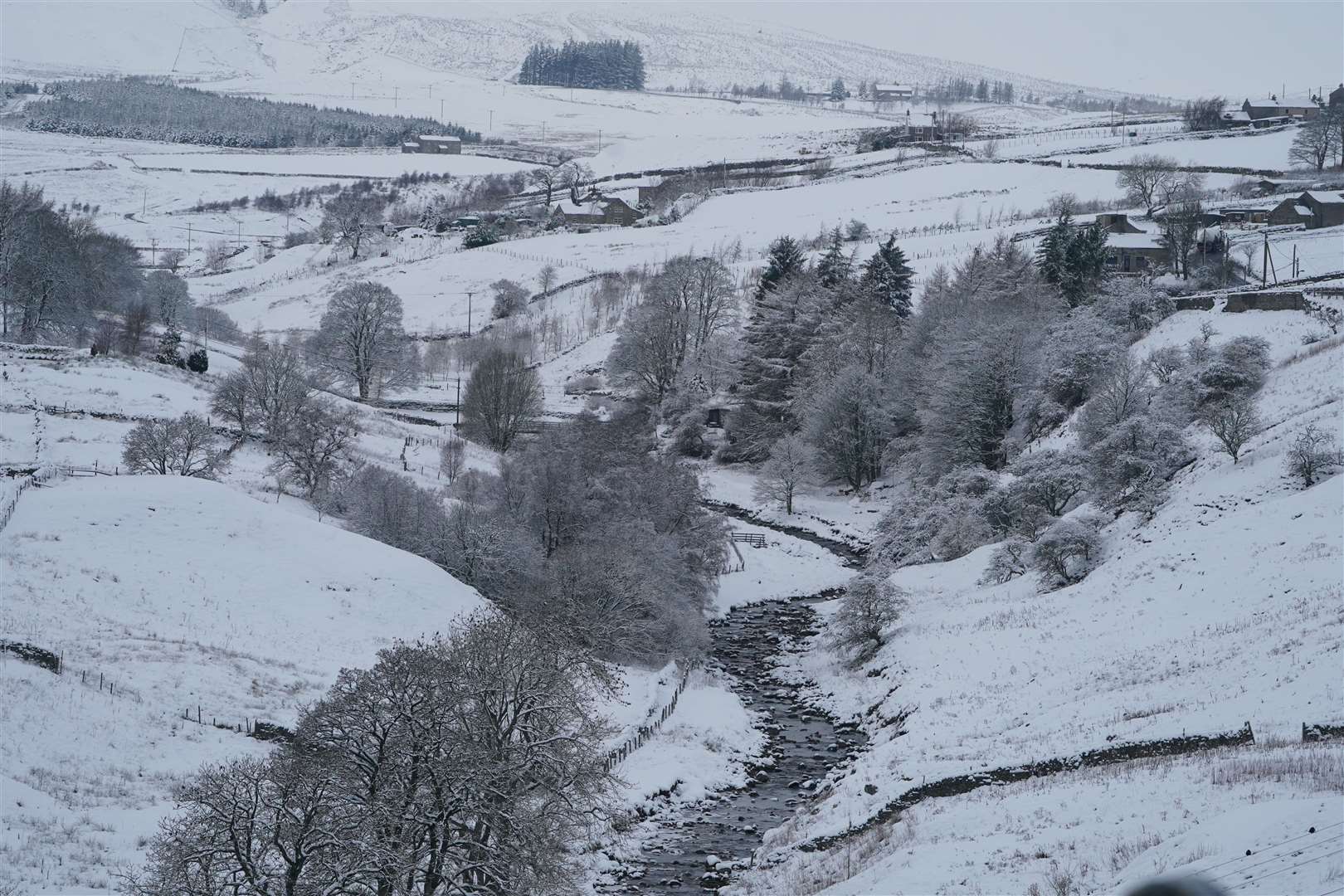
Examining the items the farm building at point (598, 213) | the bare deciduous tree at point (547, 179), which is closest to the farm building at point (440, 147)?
the bare deciduous tree at point (547, 179)

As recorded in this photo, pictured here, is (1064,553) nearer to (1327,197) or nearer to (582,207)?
(1327,197)

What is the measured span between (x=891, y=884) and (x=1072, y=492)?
2696cm

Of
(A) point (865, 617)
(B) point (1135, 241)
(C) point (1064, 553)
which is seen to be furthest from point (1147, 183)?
(A) point (865, 617)

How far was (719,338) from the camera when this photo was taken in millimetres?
75125

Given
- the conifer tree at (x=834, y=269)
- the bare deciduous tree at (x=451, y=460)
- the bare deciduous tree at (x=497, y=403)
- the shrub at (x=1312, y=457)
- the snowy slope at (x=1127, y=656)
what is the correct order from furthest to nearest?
the conifer tree at (x=834, y=269)
the bare deciduous tree at (x=497, y=403)
the bare deciduous tree at (x=451, y=460)
the shrub at (x=1312, y=457)
the snowy slope at (x=1127, y=656)

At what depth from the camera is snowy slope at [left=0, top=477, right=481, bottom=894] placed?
19.9m

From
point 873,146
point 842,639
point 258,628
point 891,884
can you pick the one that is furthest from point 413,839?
point 873,146

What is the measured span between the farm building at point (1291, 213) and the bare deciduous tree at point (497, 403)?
166 feet

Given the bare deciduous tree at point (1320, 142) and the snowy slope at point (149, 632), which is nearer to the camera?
the snowy slope at point (149, 632)

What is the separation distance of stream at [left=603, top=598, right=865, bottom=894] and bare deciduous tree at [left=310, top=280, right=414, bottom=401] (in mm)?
39870

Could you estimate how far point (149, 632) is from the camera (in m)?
28.1

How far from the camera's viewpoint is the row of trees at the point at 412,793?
15.3 m

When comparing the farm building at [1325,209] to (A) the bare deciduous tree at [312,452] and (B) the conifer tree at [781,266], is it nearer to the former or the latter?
(B) the conifer tree at [781,266]

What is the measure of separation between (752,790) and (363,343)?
52275mm
